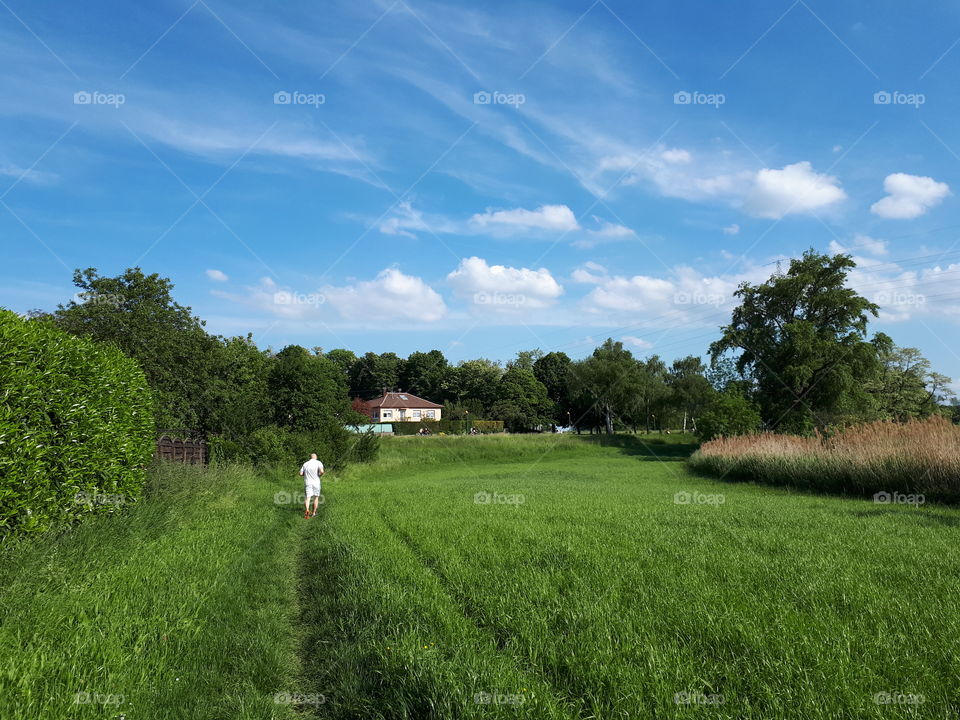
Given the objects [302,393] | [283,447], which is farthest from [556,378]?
[283,447]

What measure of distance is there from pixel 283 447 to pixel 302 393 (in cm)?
841

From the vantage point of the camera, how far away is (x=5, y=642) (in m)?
4.79

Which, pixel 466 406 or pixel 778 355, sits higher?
pixel 778 355

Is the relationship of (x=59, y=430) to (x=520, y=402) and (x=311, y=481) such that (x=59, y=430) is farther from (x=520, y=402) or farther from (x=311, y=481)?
(x=520, y=402)

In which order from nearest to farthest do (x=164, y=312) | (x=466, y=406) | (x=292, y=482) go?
(x=292, y=482), (x=164, y=312), (x=466, y=406)

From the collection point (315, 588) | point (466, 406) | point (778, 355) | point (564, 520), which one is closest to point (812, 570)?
point (564, 520)

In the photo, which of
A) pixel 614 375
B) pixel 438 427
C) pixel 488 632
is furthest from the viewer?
pixel 438 427

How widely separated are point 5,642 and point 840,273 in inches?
2163

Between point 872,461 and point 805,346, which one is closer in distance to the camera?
point 872,461

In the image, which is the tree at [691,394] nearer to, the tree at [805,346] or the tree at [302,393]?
the tree at [805,346]

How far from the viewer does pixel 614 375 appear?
217 feet

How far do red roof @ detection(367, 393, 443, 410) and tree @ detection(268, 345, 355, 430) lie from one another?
66.3 m

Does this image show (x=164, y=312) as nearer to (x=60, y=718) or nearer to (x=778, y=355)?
(x=60, y=718)

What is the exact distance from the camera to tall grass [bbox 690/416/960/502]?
1486cm
